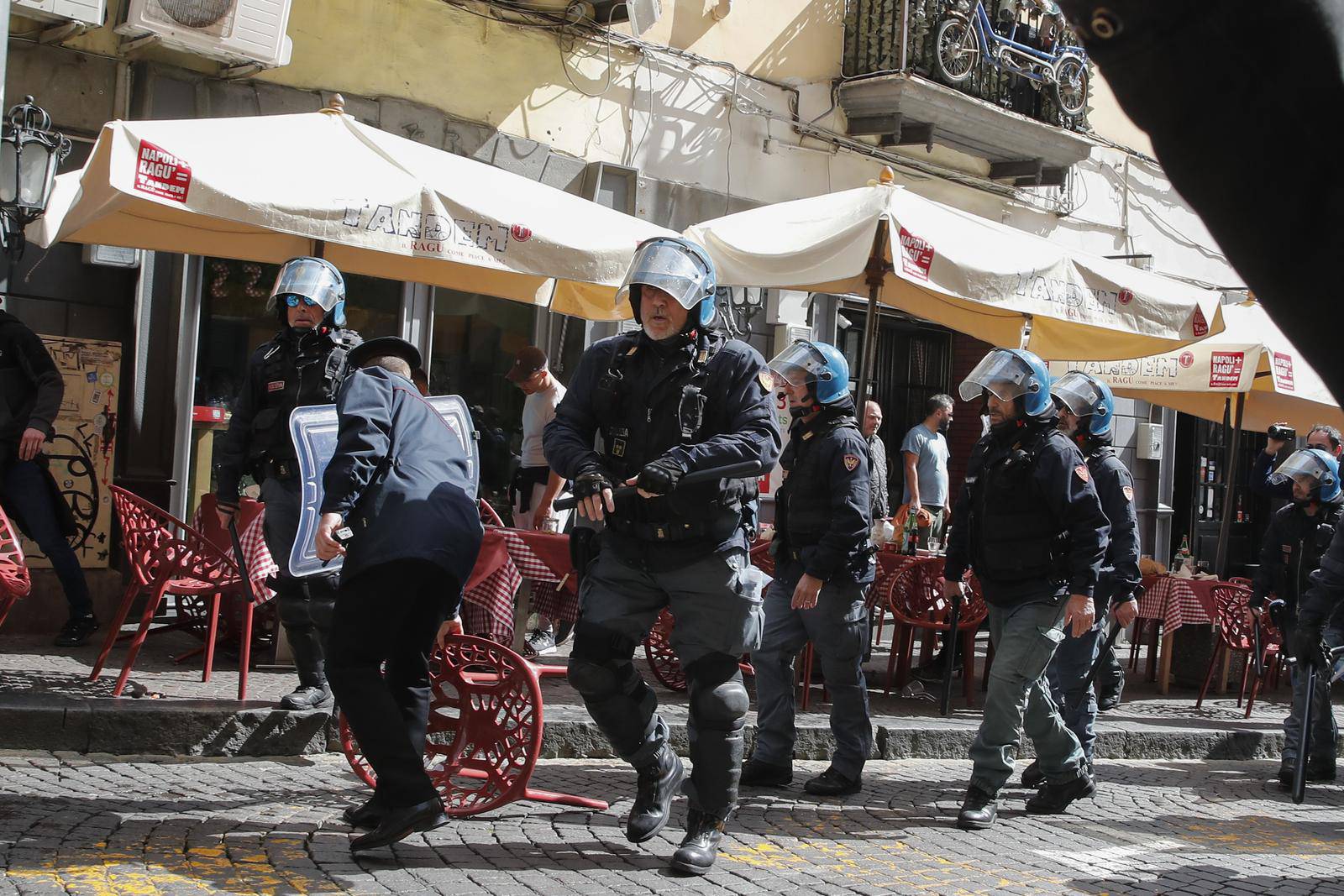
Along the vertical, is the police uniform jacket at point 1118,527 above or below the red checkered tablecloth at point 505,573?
above

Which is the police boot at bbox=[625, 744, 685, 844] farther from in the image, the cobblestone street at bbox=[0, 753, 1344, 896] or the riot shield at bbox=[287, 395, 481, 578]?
the riot shield at bbox=[287, 395, 481, 578]

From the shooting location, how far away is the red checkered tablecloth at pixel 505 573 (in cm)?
654

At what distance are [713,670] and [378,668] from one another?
1081 mm

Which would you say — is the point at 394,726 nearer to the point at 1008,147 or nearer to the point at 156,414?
the point at 156,414

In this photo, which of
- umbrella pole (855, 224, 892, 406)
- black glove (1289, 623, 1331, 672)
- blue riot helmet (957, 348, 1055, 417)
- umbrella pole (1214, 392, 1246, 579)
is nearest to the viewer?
blue riot helmet (957, 348, 1055, 417)

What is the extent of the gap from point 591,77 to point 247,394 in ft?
20.4

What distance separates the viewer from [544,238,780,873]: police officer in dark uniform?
457 centimetres

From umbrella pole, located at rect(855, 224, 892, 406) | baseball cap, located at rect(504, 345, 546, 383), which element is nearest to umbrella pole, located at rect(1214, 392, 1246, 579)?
umbrella pole, located at rect(855, 224, 892, 406)

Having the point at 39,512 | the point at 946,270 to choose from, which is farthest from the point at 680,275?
the point at 39,512

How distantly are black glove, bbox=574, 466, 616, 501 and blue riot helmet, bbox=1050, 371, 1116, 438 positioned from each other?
11.6ft

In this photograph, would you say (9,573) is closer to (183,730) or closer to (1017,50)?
(183,730)

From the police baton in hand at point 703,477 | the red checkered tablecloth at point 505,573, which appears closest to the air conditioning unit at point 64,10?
the red checkered tablecloth at point 505,573

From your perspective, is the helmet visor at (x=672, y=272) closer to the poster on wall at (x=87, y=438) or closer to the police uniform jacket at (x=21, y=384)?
the police uniform jacket at (x=21, y=384)

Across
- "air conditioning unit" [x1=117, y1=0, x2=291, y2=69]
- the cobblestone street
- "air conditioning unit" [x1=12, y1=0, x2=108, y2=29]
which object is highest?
"air conditioning unit" [x1=117, y1=0, x2=291, y2=69]
